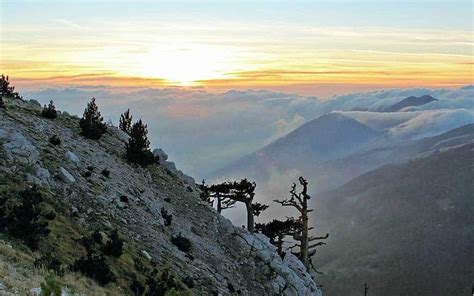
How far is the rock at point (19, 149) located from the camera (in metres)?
26.5

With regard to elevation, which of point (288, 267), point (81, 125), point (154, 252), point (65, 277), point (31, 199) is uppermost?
point (81, 125)

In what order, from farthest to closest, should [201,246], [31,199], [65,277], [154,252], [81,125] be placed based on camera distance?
1. [81,125]
2. [201,246]
3. [154,252]
4. [31,199]
5. [65,277]

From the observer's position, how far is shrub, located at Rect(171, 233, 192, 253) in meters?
30.0

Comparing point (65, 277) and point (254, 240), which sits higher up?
point (65, 277)

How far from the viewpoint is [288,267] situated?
37438mm

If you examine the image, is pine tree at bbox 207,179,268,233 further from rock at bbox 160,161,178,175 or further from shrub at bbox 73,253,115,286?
shrub at bbox 73,253,115,286

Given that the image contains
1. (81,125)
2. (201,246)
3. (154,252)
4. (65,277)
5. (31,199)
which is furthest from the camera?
(81,125)

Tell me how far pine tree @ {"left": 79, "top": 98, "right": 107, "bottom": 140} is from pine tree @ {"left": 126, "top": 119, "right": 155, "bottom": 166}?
2360mm

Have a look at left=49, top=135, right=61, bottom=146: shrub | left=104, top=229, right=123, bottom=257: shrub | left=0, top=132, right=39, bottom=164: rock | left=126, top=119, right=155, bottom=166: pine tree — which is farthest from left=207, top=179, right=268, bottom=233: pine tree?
left=0, top=132, right=39, bottom=164: rock

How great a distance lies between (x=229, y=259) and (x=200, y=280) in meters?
5.64

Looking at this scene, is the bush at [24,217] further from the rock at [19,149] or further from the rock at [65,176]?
the rock at [65,176]

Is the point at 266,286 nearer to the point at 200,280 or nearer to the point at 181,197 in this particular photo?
the point at 200,280

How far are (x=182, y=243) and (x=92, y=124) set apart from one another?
12125 millimetres

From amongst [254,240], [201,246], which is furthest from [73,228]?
[254,240]
